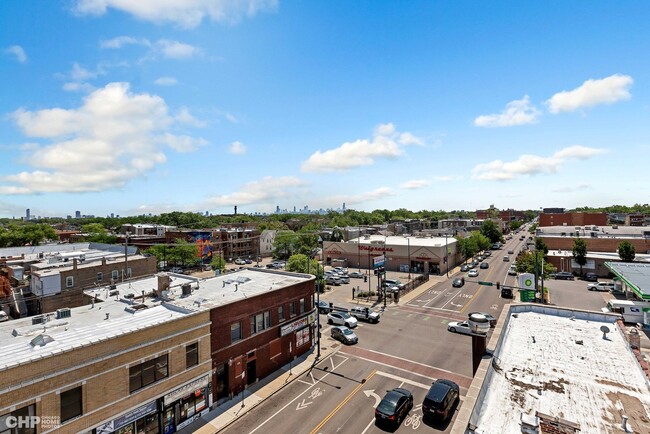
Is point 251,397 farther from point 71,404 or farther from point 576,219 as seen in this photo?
point 576,219

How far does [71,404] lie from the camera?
17.5 metres

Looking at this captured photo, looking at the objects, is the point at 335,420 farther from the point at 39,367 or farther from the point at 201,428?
the point at 39,367

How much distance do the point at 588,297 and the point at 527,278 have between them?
802 inches

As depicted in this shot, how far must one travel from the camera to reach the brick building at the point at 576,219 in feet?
408

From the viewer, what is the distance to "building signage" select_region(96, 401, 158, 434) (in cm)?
1872

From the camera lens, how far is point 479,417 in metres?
13.6

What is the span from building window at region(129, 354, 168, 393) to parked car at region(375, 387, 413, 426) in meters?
14.4

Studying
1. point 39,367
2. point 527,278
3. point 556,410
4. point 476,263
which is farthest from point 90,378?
point 476,263

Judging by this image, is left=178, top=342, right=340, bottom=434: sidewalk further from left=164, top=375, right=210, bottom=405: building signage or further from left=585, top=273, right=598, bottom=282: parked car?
left=585, top=273, right=598, bottom=282: parked car

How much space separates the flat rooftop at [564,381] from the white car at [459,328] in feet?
50.9

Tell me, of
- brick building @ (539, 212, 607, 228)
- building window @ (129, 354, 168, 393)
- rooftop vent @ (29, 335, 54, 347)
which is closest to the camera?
rooftop vent @ (29, 335, 54, 347)

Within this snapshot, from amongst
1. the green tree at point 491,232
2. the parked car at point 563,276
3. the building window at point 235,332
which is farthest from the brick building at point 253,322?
the green tree at point 491,232

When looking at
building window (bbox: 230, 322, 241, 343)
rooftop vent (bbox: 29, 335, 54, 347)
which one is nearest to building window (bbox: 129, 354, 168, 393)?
rooftop vent (bbox: 29, 335, 54, 347)

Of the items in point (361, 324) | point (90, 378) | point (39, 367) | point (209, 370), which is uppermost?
point (39, 367)
